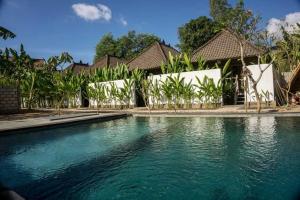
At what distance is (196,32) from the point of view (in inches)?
1481

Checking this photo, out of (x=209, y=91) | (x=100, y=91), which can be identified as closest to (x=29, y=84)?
(x=100, y=91)

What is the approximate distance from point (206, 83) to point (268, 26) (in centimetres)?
482

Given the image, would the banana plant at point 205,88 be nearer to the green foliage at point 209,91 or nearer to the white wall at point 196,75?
the green foliage at point 209,91

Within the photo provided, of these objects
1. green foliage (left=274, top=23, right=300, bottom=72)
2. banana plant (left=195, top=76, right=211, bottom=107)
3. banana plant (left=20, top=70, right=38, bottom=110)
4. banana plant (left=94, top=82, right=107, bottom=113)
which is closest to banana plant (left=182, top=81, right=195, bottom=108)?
banana plant (left=195, top=76, right=211, bottom=107)

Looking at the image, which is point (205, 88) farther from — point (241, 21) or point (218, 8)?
point (218, 8)

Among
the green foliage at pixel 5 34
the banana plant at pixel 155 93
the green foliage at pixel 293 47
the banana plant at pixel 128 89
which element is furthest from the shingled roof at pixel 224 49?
the green foliage at pixel 5 34

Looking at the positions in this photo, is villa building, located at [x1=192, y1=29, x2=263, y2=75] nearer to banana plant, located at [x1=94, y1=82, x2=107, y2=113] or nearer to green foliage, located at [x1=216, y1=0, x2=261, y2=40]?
green foliage, located at [x1=216, y1=0, x2=261, y2=40]

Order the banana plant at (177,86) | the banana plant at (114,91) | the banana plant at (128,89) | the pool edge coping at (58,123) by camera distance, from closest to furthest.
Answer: the pool edge coping at (58,123) → the banana plant at (177,86) → the banana plant at (128,89) → the banana plant at (114,91)

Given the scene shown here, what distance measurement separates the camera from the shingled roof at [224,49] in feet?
60.8

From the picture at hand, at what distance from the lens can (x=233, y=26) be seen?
1431 cm

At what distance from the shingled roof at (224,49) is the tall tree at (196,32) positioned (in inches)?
608

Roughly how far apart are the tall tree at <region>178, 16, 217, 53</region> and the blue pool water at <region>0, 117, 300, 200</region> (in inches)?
1125

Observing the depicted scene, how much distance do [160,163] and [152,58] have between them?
18844mm

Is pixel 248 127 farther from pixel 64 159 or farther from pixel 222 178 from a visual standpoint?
pixel 64 159
